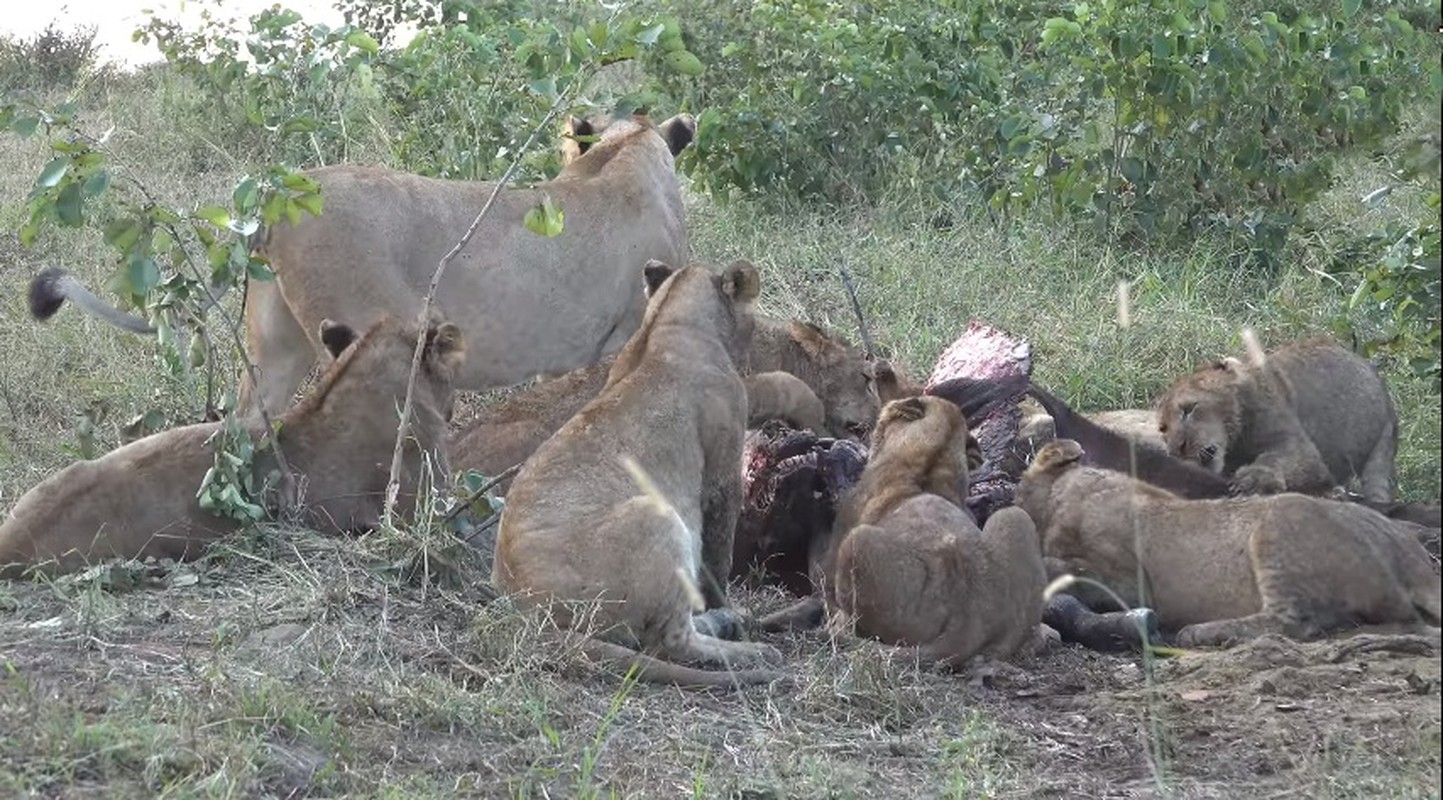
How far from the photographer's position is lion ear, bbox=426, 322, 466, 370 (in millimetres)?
6906

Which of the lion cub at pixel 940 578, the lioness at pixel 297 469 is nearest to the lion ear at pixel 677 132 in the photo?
the lioness at pixel 297 469

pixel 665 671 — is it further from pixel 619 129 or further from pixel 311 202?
pixel 619 129

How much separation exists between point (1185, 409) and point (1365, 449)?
0.77 metres

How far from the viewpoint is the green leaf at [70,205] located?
593 cm

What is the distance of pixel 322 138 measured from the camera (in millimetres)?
10875

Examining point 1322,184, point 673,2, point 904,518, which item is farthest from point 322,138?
point 904,518

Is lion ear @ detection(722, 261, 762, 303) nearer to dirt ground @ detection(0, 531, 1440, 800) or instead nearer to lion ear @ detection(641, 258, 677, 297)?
lion ear @ detection(641, 258, 677, 297)

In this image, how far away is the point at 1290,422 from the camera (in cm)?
797

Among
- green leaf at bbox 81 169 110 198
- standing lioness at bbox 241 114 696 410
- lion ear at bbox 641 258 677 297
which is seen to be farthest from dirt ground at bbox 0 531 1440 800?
standing lioness at bbox 241 114 696 410

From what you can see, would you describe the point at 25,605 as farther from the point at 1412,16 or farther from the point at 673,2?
the point at 1412,16

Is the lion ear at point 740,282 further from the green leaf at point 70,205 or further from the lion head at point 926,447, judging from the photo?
the green leaf at point 70,205

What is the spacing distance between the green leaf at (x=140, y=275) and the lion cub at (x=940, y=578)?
6.98 ft

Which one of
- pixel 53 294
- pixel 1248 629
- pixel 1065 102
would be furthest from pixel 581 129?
pixel 1248 629

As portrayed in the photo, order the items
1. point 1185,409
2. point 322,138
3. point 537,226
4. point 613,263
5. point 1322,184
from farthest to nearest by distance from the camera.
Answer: point 322,138 → point 1322,184 → point 613,263 → point 1185,409 → point 537,226
